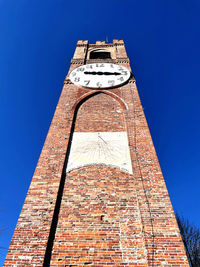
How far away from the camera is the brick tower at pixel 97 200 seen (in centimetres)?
361

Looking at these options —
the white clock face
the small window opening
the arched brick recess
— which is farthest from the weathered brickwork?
the small window opening

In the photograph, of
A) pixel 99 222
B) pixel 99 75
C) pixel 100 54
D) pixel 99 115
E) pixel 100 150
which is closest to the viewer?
pixel 99 222

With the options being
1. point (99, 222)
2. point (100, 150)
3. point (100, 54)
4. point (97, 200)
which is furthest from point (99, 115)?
point (100, 54)

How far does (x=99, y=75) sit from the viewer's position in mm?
9422

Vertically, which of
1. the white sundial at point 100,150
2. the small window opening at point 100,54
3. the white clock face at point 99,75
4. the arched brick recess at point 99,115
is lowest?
the white sundial at point 100,150

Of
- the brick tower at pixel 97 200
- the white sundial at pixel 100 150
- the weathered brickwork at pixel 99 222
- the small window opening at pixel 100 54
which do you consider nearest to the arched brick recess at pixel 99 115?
the brick tower at pixel 97 200

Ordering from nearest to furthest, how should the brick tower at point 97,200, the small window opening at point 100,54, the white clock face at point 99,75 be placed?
the brick tower at point 97,200
the white clock face at point 99,75
the small window opening at point 100,54

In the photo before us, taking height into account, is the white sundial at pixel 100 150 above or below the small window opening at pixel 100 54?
below

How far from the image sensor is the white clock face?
8.79m

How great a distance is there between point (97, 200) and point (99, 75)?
6.85 meters

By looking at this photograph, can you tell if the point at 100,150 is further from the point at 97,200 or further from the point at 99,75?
the point at 99,75

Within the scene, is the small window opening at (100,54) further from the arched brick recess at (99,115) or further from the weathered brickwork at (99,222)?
the weathered brickwork at (99,222)

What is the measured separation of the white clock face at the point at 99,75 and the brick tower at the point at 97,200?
186 cm

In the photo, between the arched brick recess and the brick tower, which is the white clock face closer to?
the arched brick recess
